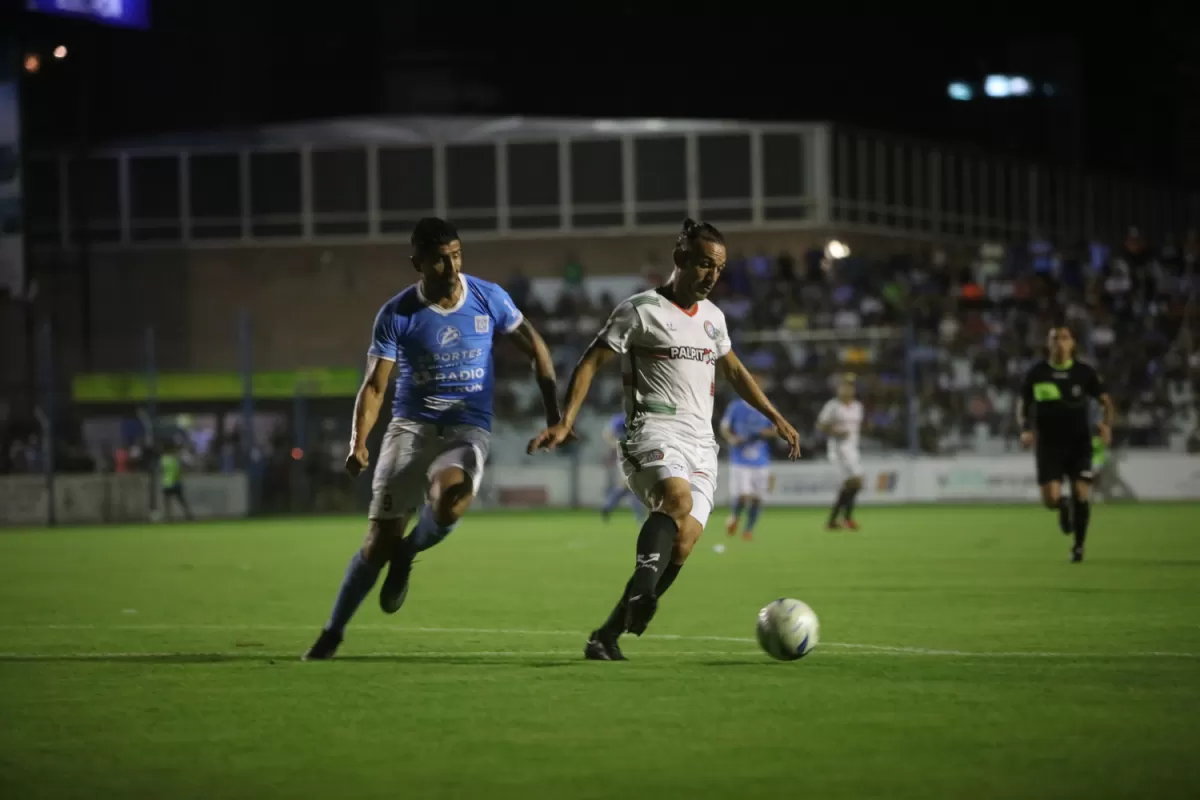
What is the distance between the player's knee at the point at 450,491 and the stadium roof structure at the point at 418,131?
38.8m

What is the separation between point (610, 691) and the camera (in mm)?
9086

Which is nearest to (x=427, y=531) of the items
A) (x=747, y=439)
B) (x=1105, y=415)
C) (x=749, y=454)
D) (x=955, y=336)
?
(x=1105, y=415)

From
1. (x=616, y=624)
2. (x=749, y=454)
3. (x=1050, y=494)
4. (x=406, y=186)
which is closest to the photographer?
(x=616, y=624)

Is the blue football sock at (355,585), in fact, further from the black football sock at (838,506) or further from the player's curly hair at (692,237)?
the black football sock at (838,506)

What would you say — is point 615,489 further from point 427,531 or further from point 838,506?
point 427,531

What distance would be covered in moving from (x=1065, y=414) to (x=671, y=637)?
27.0 ft

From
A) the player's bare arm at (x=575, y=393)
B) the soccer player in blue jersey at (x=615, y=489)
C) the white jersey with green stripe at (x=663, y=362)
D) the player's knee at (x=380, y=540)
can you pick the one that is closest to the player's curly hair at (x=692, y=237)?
the white jersey with green stripe at (x=663, y=362)

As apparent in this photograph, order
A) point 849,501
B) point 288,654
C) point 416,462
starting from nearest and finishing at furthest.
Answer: point 416,462 → point 288,654 → point 849,501

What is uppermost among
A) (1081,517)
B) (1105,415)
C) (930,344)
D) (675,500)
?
(930,344)

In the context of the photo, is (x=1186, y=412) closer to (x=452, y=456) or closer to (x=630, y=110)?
(x=630, y=110)

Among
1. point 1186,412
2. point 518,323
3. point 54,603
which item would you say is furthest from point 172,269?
point 518,323

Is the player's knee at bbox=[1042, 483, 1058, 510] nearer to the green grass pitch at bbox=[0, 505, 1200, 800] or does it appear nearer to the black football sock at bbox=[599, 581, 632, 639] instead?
the green grass pitch at bbox=[0, 505, 1200, 800]

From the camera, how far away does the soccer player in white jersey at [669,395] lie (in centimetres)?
1012

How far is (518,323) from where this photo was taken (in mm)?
10977
